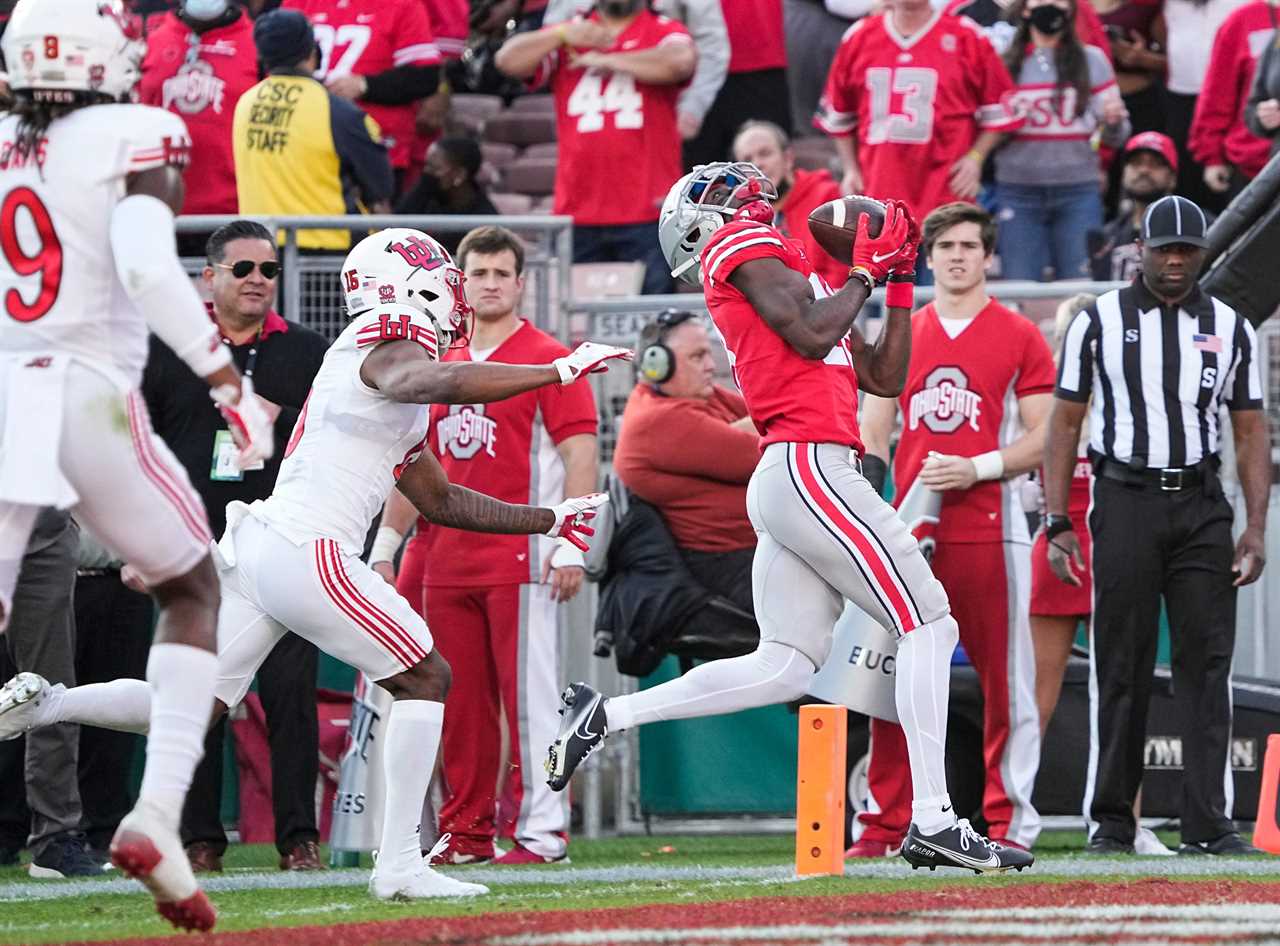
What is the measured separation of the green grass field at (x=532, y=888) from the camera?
17.7 ft

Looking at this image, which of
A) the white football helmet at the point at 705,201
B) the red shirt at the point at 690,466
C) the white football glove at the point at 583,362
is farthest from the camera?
the red shirt at the point at 690,466

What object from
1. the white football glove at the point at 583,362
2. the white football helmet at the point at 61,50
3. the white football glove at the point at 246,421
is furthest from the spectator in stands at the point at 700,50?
the white football glove at the point at 246,421

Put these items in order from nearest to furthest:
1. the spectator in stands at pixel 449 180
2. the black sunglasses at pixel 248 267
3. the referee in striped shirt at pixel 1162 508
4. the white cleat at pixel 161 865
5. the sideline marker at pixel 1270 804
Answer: the white cleat at pixel 161 865, the sideline marker at pixel 1270 804, the referee in striped shirt at pixel 1162 508, the black sunglasses at pixel 248 267, the spectator in stands at pixel 449 180

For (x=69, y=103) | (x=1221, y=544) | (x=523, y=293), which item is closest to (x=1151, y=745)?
(x=1221, y=544)

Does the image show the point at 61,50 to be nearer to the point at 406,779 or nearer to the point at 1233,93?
the point at 406,779

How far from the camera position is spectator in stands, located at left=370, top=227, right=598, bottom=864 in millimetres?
7676

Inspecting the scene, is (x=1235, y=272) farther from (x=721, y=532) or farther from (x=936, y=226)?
(x=721, y=532)

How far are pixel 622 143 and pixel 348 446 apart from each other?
4856 mm

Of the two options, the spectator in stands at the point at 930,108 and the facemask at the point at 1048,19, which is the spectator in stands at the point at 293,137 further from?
the facemask at the point at 1048,19

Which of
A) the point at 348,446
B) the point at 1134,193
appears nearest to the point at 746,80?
the point at 1134,193

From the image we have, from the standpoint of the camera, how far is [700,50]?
10.9 m

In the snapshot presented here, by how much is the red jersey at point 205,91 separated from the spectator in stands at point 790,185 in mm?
2316

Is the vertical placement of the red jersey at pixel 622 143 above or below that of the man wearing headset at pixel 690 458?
above

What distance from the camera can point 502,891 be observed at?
620 cm
